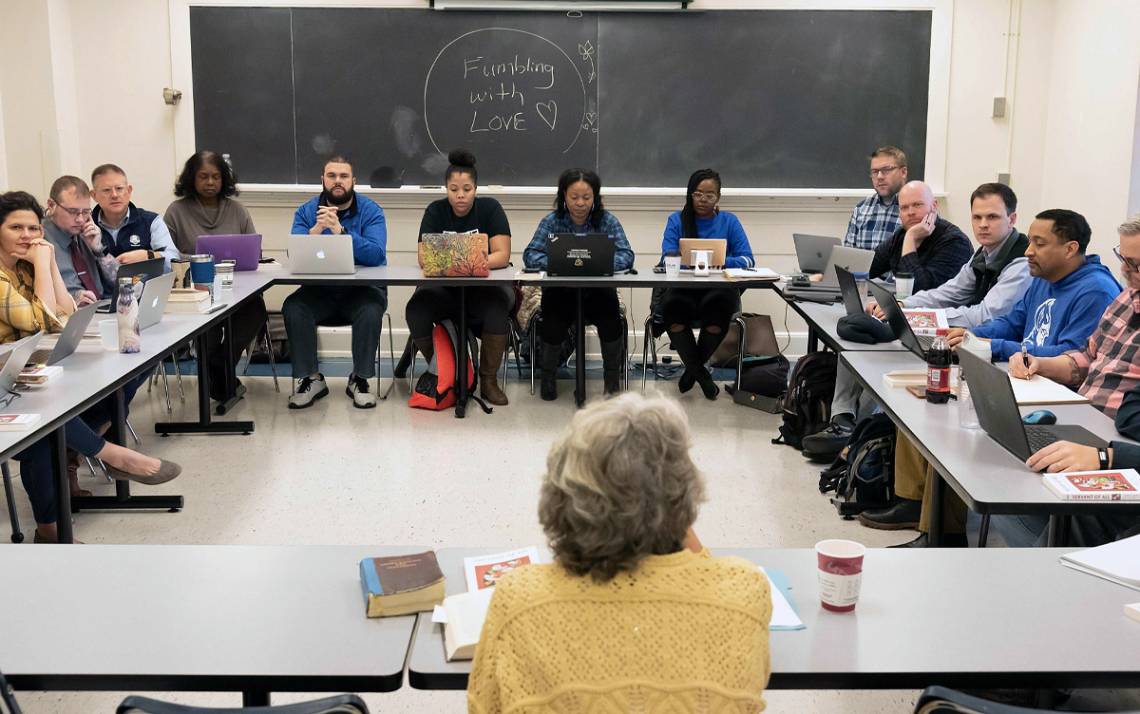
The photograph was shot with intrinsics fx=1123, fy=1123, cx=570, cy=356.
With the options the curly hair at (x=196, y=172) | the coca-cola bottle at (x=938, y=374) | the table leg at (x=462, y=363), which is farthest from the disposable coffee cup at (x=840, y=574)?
the curly hair at (x=196, y=172)

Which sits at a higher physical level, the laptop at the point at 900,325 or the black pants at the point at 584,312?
the laptop at the point at 900,325

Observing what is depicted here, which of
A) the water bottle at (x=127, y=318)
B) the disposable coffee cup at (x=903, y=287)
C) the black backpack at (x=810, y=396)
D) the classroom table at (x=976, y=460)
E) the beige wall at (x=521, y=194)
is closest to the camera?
the classroom table at (x=976, y=460)

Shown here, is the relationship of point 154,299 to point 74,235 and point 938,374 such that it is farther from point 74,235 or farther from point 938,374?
point 938,374

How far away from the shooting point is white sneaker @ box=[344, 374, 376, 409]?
19.4 feet

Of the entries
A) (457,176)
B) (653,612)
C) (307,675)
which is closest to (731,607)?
(653,612)

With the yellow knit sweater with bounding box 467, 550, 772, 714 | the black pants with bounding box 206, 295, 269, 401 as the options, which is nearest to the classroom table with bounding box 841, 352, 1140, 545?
the yellow knit sweater with bounding box 467, 550, 772, 714

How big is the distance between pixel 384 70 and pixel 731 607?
6.03 metres

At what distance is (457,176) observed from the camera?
6.00 meters

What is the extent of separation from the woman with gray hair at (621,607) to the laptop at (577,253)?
169 inches

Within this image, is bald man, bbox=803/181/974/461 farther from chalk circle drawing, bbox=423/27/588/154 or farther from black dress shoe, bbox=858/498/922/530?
chalk circle drawing, bbox=423/27/588/154

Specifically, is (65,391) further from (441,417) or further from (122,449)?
(441,417)

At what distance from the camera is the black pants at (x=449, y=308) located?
6.00 m

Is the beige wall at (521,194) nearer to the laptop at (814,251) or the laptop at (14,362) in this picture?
the laptop at (814,251)

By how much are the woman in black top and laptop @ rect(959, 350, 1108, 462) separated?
10.8 ft
